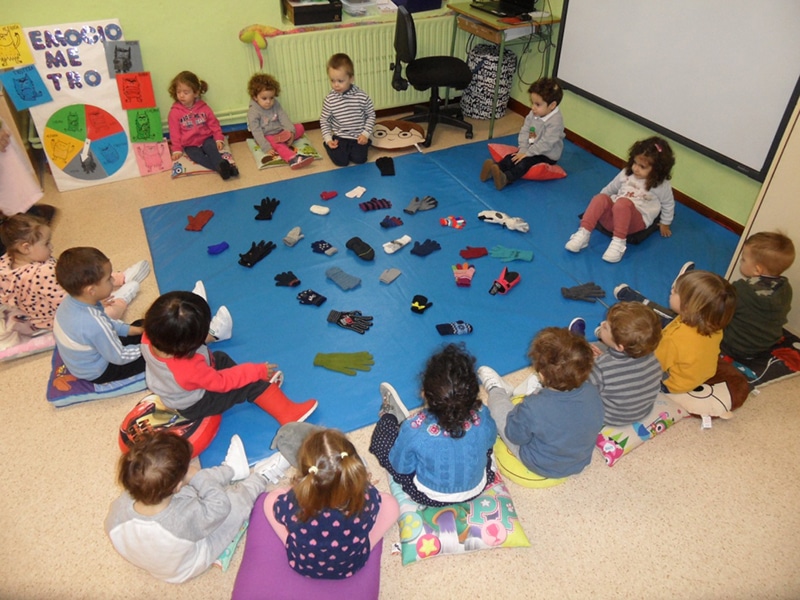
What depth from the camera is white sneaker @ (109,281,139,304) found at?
3.15 meters

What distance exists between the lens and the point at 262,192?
4156 mm

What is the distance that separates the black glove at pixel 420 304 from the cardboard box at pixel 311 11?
2781 mm

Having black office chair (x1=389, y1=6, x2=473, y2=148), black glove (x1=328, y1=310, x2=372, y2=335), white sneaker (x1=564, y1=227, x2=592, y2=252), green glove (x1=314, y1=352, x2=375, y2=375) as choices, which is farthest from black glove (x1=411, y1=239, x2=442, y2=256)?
black office chair (x1=389, y1=6, x2=473, y2=148)

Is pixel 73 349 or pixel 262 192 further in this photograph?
pixel 262 192

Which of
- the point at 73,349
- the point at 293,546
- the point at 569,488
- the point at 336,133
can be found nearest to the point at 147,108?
the point at 336,133

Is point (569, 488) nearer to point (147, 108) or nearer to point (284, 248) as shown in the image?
point (284, 248)

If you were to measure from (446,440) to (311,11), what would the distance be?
3957mm

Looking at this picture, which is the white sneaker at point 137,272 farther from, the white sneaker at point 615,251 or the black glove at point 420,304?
the white sneaker at point 615,251

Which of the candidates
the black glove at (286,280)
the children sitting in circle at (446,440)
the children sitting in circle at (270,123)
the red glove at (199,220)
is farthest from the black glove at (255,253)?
the children sitting in circle at (446,440)

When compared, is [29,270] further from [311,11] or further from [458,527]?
[311,11]

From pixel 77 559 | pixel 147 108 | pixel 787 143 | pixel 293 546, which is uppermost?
pixel 787 143

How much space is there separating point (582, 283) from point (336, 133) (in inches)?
92.7

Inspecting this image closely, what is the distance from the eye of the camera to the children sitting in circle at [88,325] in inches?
92.2

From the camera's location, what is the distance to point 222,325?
9.53ft
